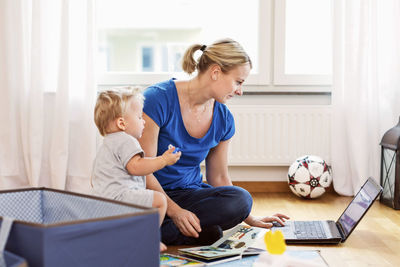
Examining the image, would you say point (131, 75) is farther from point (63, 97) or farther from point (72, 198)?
point (72, 198)

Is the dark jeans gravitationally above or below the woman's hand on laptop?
above

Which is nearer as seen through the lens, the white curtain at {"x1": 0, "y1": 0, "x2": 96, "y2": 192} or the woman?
the woman

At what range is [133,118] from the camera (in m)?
1.73

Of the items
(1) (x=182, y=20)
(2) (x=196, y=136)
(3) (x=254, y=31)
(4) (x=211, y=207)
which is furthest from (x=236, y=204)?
(1) (x=182, y=20)

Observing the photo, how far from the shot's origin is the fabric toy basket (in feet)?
2.78

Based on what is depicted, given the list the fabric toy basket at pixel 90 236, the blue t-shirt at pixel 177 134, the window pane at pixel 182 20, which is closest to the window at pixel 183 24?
the window pane at pixel 182 20

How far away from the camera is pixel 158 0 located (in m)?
3.50

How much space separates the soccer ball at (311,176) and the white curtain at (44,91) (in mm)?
1229

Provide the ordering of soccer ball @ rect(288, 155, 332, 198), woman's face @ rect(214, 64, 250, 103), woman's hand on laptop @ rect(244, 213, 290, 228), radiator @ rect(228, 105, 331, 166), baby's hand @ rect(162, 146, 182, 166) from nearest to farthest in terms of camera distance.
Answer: baby's hand @ rect(162, 146, 182, 166) → woman's face @ rect(214, 64, 250, 103) → woman's hand on laptop @ rect(244, 213, 290, 228) → soccer ball @ rect(288, 155, 332, 198) → radiator @ rect(228, 105, 331, 166)

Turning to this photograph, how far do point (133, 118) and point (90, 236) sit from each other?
86 centimetres

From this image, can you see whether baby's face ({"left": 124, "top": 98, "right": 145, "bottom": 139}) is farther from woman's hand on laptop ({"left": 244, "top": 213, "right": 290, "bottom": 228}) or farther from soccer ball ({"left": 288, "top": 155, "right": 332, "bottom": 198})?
soccer ball ({"left": 288, "top": 155, "right": 332, "bottom": 198})

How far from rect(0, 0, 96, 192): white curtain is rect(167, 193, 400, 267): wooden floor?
115 cm

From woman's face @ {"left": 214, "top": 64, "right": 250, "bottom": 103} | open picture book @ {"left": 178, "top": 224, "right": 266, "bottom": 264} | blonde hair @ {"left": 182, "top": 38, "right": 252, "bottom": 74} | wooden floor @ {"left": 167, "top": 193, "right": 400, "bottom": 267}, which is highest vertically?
blonde hair @ {"left": 182, "top": 38, "right": 252, "bottom": 74}

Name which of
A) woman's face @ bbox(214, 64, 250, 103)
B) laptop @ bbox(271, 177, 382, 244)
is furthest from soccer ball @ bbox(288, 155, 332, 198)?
woman's face @ bbox(214, 64, 250, 103)
